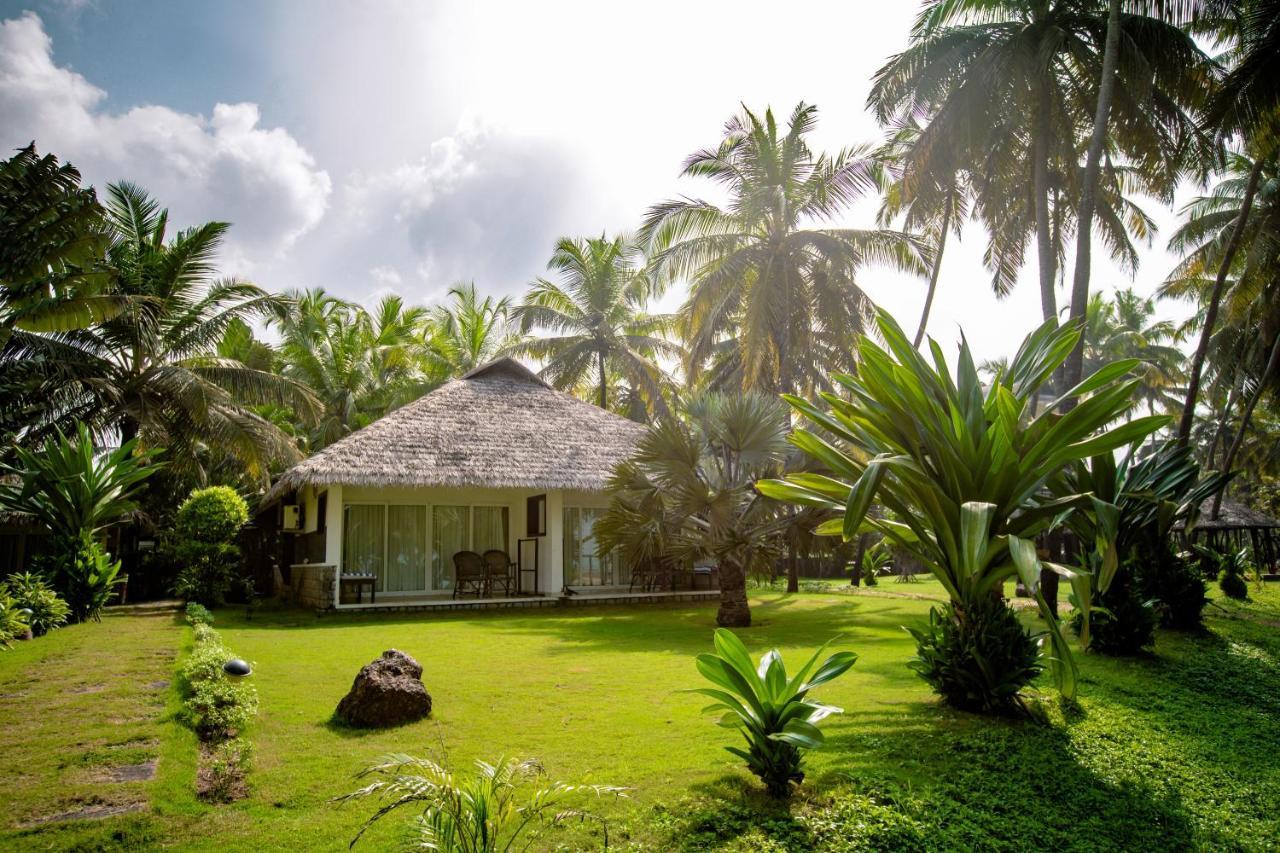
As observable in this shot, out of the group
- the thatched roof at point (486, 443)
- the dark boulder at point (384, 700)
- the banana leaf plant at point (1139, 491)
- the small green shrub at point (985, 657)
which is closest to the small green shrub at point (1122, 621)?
the banana leaf plant at point (1139, 491)

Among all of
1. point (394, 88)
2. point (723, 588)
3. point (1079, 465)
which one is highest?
point (394, 88)

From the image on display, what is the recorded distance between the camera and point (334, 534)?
1338cm

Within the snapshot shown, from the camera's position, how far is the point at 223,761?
163 inches

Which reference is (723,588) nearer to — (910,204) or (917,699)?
(917,699)

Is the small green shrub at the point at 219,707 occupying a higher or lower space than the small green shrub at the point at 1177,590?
lower

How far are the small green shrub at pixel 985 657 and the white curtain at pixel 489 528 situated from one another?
467 inches

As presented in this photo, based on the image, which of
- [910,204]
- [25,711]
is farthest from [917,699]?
[910,204]

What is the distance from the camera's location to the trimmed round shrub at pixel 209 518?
14305 mm

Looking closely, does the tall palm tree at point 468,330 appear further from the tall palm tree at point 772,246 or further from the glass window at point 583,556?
the glass window at point 583,556

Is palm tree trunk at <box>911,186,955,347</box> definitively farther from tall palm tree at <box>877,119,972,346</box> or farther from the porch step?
the porch step

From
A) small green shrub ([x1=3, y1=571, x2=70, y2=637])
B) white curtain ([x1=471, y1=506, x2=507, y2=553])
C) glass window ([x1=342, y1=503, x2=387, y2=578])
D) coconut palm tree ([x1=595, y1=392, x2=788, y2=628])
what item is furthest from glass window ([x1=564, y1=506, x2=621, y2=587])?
small green shrub ([x1=3, y1=571, x2=70, y2=637])

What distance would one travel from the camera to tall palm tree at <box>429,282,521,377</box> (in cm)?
2792

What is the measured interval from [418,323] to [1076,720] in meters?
27.7

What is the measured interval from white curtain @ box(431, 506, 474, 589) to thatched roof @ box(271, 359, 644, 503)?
1.86 m
